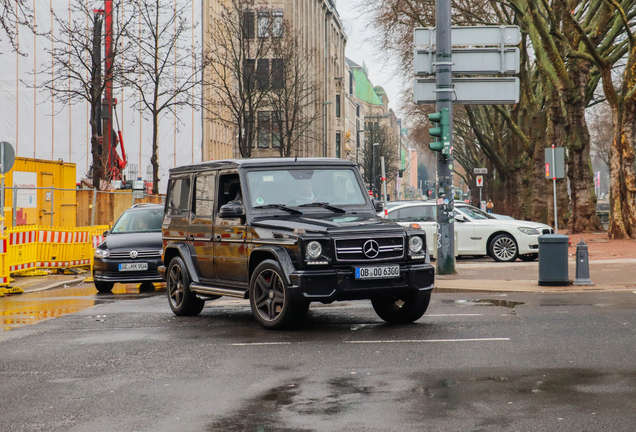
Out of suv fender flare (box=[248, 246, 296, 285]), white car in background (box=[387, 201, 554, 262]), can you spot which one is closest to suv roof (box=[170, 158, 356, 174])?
suv fender flare (box=[248, 246, 296, 285])

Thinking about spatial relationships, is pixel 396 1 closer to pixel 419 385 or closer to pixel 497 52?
pixel 497 52

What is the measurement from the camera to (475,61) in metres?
17.9

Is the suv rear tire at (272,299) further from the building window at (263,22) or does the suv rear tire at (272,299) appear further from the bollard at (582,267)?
the building window at (263,22)

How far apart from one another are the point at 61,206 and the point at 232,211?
1782 centimetres

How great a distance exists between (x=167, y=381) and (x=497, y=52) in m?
12.5

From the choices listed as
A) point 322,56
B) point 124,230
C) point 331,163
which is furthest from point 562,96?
point 322,56

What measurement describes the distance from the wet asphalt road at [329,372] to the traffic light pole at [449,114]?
18.0 ft

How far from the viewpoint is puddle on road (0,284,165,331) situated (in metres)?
12.2

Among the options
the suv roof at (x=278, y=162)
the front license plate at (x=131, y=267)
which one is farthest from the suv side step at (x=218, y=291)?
the front license plate at (x=131, y=267)

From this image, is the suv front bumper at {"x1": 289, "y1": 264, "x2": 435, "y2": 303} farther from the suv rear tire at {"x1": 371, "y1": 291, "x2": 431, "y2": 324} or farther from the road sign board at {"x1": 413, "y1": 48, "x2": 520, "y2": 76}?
the road sign board at {"x1": 413, "y1": 48, "x2": 520, "y2": 76}

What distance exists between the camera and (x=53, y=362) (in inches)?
327

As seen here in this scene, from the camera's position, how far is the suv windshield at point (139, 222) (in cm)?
1802

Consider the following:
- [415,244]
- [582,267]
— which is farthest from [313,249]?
[582,267]

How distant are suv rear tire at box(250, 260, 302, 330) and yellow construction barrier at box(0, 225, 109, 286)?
8.05 m
